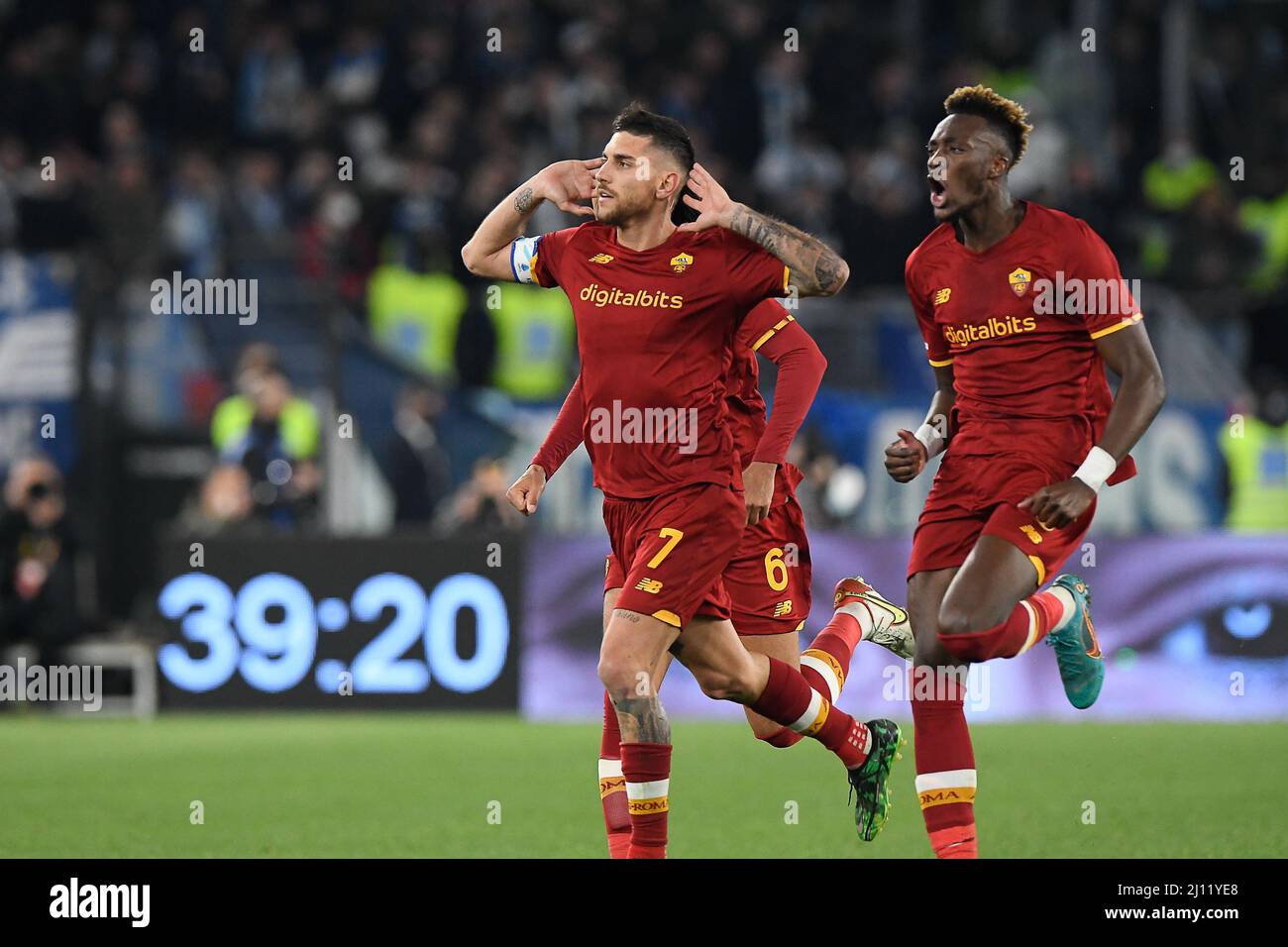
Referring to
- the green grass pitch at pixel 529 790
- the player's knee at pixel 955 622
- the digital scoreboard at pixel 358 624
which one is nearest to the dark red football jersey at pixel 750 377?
the player's knee at pixel 955 622

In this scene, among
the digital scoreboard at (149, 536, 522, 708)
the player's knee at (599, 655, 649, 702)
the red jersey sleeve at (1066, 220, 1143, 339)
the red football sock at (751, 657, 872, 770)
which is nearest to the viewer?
the player's knee at (599, 655, 649, 702)

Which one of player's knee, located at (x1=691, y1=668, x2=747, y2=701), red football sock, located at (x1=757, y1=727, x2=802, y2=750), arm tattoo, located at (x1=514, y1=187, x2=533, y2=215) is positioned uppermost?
arm tattoo, located at (x1=514, y1=187, x2=533, y2=215)

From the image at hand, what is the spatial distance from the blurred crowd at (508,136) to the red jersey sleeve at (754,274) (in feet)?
25.3

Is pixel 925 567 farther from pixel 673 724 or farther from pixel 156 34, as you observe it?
pixel 156 34

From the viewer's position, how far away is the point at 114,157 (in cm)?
1767

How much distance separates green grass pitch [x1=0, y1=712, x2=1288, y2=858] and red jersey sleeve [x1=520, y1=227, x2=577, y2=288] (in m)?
2.08

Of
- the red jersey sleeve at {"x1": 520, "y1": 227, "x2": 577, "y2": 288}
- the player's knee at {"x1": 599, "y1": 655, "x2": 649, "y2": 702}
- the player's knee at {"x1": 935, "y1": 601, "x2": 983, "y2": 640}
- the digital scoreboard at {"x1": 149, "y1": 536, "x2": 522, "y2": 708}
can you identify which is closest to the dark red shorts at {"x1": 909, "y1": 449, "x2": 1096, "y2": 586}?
the player's knee at {"x1": 935, "y1": 601, "x2": 983, "y2": 640}

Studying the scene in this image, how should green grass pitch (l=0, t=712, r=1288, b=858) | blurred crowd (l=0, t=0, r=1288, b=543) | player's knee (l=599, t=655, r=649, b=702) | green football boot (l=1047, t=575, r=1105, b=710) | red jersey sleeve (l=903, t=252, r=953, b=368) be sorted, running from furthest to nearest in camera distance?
blurred crowd (l=0, t=0, r=1288, b=543) → green grass pitch (l=0, t=712, r=1288, b=858) → green football boot (l=1047, t=575, r=1105, b=710) → red jersey sleeve (l=903, t=252, r=953, b=368) → player's knee (l=599, t=655, r=649, b=702)

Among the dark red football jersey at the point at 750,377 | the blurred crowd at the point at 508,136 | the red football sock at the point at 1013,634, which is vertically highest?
the blurred crowd at the point at 508,136

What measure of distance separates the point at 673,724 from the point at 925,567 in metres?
6.35

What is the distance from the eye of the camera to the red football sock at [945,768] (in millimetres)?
6559

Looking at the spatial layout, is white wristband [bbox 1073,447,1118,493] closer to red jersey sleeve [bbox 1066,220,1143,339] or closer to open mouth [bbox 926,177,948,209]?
red jersey sleeve [bbox 1066,220,1143,339]

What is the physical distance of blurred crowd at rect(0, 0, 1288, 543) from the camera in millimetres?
16031

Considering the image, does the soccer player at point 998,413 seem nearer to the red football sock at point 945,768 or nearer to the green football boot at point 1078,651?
the red football sock at point 945,768
